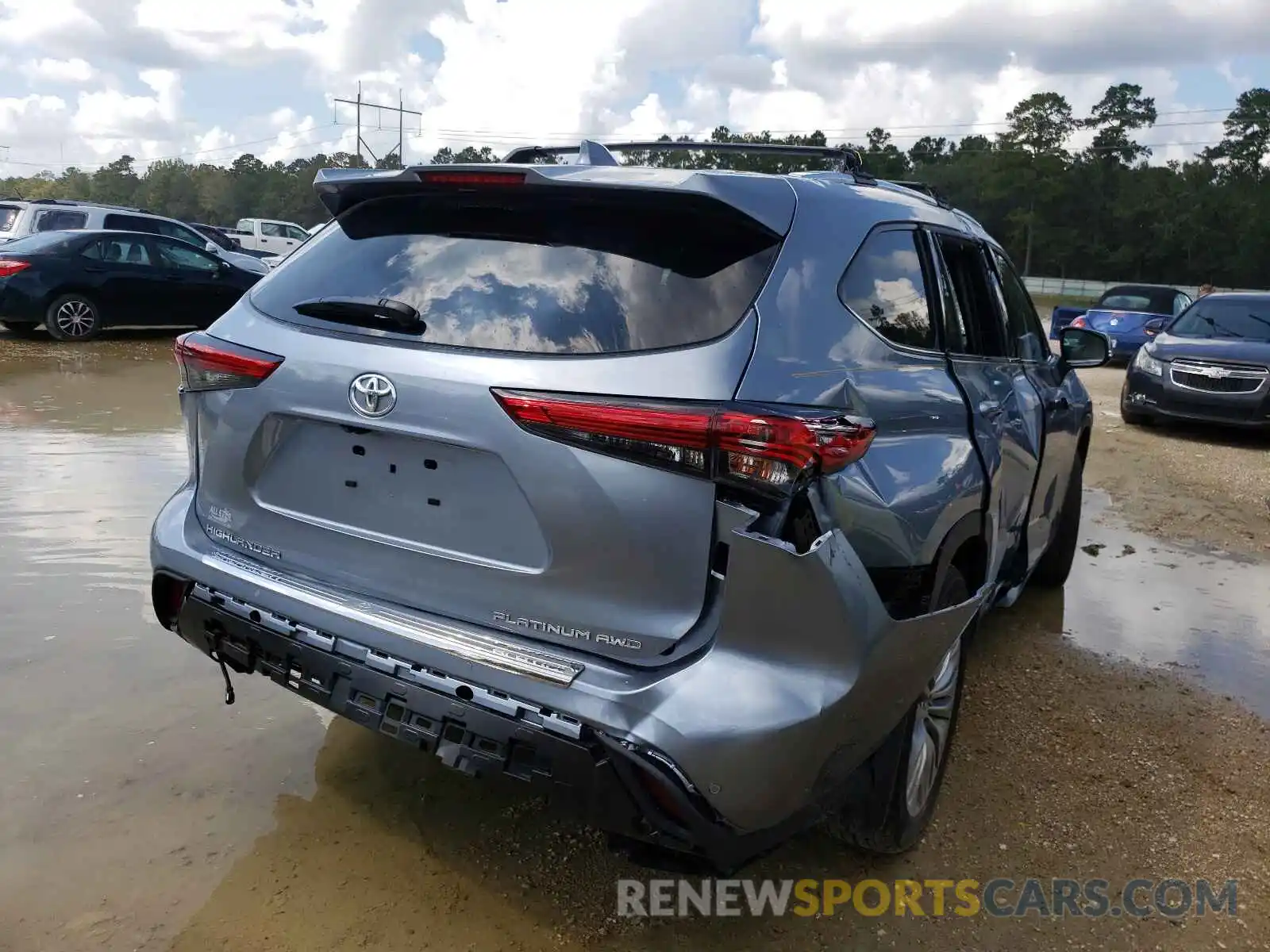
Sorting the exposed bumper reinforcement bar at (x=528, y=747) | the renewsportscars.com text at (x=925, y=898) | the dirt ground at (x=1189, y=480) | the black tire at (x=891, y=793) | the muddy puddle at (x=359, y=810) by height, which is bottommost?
the renewsportscars.com text at (x=925, y=898)

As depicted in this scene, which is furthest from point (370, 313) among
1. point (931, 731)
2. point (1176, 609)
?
point (1176, 609)

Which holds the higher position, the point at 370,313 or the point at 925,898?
the point at 370,313

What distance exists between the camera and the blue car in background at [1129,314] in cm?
1822

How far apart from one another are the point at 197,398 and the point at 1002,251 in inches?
127

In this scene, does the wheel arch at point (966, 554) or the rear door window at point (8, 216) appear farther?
the rear door window at point (8, 216)

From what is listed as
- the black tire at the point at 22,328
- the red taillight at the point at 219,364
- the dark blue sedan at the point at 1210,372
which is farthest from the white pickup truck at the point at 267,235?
the red taillight at the point at 219,364

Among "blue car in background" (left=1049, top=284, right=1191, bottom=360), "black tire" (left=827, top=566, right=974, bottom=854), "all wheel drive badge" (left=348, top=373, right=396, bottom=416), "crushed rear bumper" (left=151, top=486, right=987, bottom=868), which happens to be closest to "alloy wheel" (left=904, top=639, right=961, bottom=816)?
"black tire" (left=827, top=566, right=974, bottom=854)

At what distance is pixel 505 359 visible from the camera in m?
2.25

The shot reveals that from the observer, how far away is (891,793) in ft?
8.82

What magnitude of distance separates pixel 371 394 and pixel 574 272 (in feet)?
1.80

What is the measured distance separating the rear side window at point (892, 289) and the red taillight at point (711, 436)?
54 cm

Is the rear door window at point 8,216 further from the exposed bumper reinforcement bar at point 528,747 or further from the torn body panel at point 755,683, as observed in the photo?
the torn body panel at point 755,683

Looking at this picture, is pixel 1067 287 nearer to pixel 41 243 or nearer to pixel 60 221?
pixel 60 221

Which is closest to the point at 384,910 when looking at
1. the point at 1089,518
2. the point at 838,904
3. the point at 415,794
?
the point at 415,794
